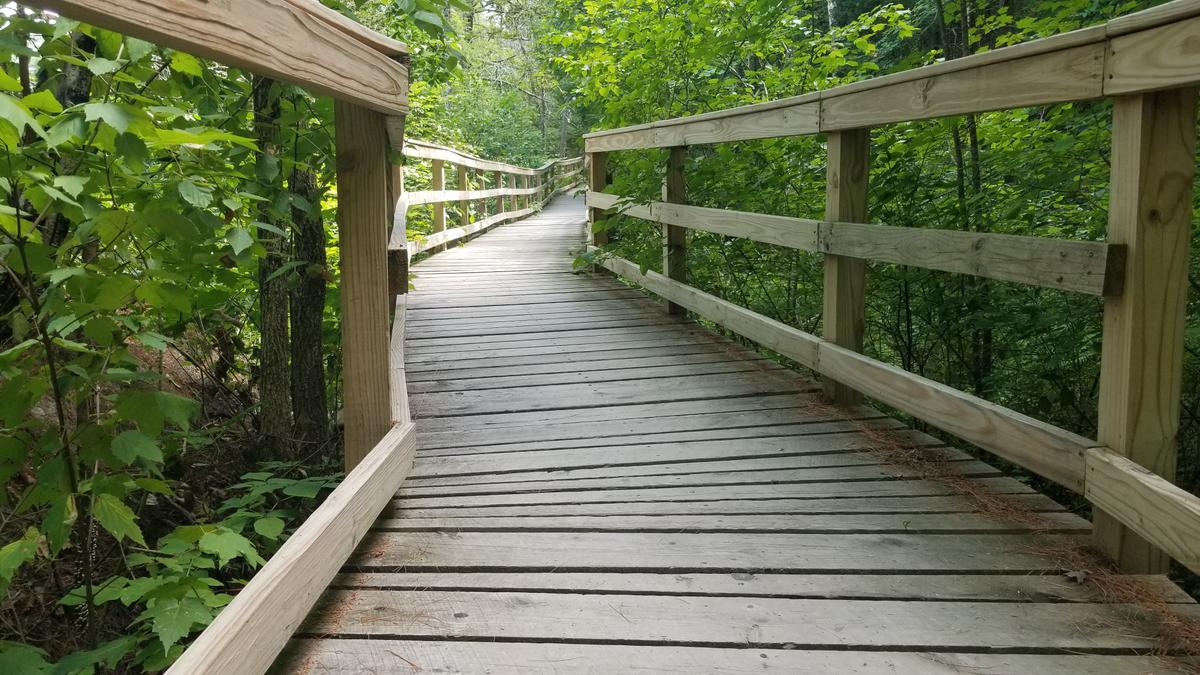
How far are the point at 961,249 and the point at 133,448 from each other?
2.44 metres

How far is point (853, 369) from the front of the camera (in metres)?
3.58

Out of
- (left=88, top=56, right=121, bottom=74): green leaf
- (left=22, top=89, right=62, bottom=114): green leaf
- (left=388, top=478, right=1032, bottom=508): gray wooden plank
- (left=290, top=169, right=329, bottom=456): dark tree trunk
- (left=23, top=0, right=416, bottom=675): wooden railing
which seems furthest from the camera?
(left=290, top=169, right=329, bottom=456): dark tree trunk

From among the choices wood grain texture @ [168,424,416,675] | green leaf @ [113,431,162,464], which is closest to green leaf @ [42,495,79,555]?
green leaf @ [113,431,162,464]

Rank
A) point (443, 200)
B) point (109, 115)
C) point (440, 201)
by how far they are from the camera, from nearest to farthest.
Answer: point (109, 115), point (443, 200), point (440, 201)

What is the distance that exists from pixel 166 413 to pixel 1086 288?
2252 mm

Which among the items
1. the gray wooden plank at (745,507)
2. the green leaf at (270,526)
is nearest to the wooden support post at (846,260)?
the gray wooden plank at (745,507)

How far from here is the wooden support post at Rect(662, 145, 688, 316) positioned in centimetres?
560

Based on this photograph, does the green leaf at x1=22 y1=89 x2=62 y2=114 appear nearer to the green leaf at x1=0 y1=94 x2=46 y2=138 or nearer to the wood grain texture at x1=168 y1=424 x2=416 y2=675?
the green leaf at x1=0 y1=94 x2=46 y2=138

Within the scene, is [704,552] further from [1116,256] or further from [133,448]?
[133,448]

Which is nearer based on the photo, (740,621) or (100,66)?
(100,66)

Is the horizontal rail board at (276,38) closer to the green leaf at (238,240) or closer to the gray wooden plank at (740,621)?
the green leaf at (238,240)

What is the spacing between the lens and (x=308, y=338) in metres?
4.01

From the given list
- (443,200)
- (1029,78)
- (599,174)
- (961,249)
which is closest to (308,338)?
(961,249)

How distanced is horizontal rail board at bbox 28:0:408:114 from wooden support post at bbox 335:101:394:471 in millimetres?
118
